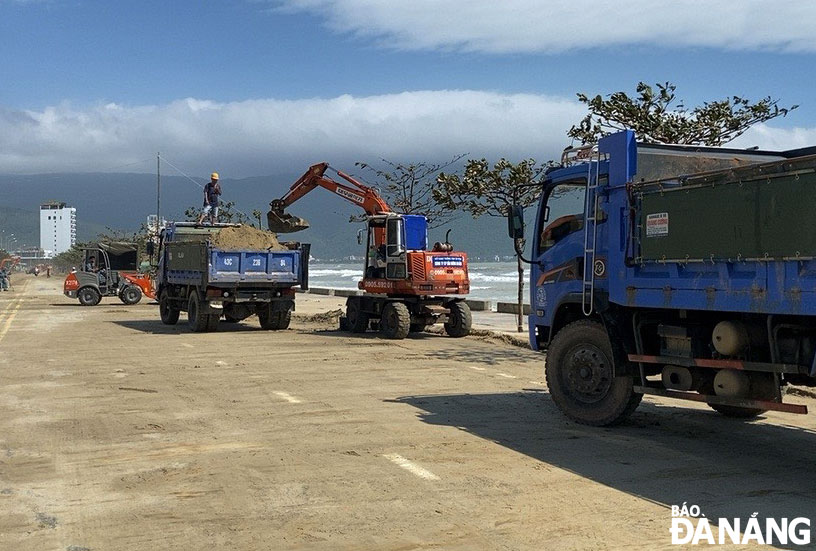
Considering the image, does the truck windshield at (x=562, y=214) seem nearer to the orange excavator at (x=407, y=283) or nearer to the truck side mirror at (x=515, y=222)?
the truck side mirror at (x=515, y=222)

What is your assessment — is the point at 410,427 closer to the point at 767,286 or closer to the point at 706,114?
the point at 767,286

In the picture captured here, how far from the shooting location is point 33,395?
11.6 metres

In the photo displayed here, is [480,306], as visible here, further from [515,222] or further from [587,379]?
[587,379]

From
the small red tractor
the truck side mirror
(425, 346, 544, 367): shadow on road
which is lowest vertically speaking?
(425, 346, 544, 367): shadow on road

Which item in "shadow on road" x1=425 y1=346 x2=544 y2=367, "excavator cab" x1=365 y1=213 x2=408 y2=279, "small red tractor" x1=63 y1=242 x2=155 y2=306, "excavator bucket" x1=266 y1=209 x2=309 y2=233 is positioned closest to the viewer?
A: "shadow on road" x1=425 y1=346 x2=544 y2=367

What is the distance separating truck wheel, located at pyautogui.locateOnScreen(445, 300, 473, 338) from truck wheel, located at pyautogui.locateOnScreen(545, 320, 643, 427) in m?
10.5

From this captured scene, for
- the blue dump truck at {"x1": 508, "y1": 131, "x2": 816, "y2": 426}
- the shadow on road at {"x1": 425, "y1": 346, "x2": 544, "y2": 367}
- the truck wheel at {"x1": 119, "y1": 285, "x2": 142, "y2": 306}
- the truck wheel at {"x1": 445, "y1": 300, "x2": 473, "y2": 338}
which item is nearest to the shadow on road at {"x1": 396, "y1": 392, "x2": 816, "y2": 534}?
the blue dump truck at {"x1": 508, "y1": 131, "x2": 816, "y2": 426}

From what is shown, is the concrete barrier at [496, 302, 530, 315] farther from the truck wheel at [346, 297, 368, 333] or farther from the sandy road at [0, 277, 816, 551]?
the sandy road at [0, 277, 816, 551]

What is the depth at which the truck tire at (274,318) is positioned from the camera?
876 inches

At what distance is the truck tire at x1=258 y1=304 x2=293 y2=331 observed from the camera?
73.0ft

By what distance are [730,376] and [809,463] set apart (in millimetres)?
1056

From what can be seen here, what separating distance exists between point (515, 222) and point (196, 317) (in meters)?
13.0

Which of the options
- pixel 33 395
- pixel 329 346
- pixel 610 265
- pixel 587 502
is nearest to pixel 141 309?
pixel 329 346

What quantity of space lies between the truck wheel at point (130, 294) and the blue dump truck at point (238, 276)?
13.6 meters
